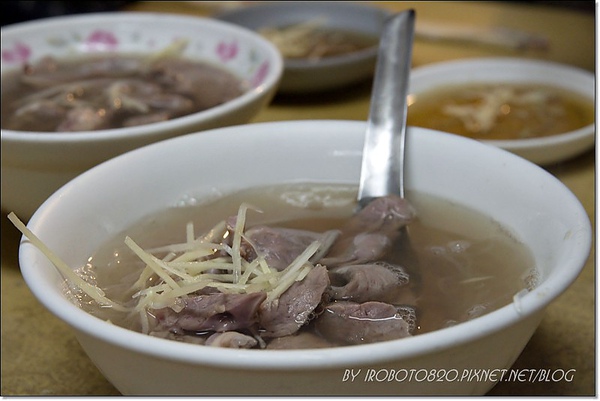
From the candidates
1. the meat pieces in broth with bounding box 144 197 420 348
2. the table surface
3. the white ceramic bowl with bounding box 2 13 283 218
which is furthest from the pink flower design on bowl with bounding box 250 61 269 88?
the meat pieces in broth with bounding box 144 197 420 348

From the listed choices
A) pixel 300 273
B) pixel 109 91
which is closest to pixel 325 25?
pixel 109 91

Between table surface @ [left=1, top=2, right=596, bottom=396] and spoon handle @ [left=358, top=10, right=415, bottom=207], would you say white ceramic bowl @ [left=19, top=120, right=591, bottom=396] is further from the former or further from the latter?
table surface @ [left=1, top=2, right=596, bottom=396]

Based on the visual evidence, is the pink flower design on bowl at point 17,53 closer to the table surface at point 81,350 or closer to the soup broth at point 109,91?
the soup broth at point 109,91

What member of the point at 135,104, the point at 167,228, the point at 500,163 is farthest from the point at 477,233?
the point at 135,104

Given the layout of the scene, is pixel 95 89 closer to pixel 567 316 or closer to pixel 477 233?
pixel 477 233

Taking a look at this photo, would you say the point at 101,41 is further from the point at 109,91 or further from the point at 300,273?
the point at 300,273

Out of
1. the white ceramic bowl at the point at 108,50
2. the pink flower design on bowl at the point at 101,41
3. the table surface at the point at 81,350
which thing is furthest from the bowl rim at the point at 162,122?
the table surface at the point at 81,350

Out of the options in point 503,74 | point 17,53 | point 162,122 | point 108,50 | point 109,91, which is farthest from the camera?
point 503,74

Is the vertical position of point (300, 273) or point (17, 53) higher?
point (300, 273)
